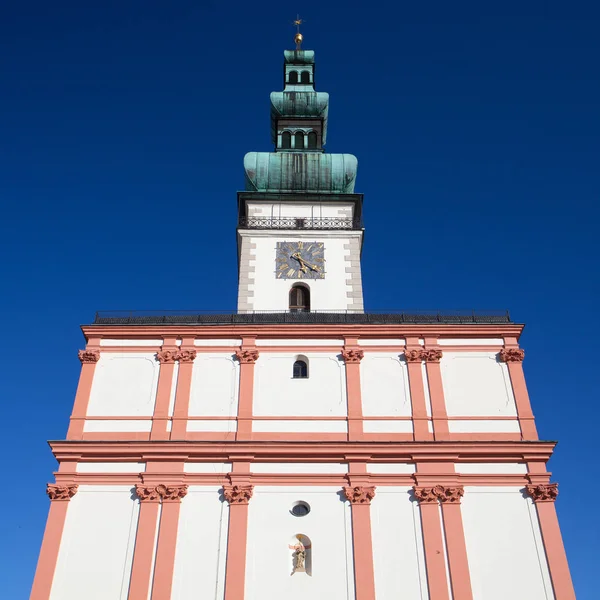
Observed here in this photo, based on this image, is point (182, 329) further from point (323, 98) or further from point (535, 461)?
point (323, 98)

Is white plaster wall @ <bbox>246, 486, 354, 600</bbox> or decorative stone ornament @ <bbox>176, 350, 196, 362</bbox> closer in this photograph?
white plaster wall @ <bbox>246, 486, 354, 600</bbox>

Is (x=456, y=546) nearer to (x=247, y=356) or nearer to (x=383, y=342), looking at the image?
(x=383, y=342)

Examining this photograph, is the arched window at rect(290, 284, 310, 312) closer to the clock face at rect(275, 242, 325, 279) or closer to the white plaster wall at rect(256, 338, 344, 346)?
the clock face at rect(275, 242, 325, 279)

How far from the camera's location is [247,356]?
26.8 m

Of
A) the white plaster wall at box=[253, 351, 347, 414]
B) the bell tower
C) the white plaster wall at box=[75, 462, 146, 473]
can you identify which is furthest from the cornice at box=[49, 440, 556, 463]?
the bell tower

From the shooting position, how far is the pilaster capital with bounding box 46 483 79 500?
23.6 m

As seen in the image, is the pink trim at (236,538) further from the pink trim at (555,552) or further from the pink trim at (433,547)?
the pink trim at (555,552)

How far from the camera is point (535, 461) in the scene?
24.5 m

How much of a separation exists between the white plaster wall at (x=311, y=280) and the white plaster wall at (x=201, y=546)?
9.48 meters

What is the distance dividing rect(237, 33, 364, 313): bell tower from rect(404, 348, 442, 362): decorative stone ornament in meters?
4.28

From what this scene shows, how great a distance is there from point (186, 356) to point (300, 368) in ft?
13.0

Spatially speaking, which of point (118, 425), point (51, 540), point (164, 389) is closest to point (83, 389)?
point (118, 425)

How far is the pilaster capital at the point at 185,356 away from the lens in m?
26.7

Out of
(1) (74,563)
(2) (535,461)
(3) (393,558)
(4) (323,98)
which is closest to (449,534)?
(3) (393,558)
